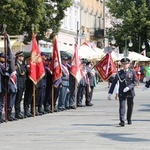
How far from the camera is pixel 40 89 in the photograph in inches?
743

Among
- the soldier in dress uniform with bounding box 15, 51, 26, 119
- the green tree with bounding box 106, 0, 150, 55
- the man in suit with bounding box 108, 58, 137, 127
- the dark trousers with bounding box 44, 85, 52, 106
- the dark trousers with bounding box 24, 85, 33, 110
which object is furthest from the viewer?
the green tree with bounding box 106, 0, 150, 55

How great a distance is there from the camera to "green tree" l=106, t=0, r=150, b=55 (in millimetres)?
70188

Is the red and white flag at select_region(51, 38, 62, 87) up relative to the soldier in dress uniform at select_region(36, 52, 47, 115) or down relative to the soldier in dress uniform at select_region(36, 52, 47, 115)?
up

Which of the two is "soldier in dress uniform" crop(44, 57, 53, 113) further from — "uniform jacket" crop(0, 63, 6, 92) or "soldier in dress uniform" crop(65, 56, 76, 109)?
"uniform jacket" crop(0, 63, 6, 92)

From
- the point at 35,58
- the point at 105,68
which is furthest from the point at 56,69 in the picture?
the point at 105,68

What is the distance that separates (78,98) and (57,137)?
382 inches

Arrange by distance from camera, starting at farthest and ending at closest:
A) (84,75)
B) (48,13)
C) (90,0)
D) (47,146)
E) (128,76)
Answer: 1. (90,0)
2. (48,13)
3. (84,75)
4. (128,76)
5. (47,146)

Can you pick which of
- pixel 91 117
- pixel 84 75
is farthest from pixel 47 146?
pixel 84 75

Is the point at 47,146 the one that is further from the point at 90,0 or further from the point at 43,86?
the point at 90,0

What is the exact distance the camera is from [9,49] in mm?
16781

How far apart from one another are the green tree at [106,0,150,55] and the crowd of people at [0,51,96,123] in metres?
47.1

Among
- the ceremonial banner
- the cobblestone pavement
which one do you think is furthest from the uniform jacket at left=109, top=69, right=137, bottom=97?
the ceremonial banner

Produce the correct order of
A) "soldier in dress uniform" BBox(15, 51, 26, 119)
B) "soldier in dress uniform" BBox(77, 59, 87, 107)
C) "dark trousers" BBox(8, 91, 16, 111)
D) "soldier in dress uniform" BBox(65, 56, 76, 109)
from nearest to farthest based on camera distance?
1. "dark trousers" BBox(8, 91, 16, 111)
2. "soldier in dress uniform" BBox(15, 51, 26, 119)
3. "soldier in dress uniform" BBox(65, 56, 76, 109)
4. "soldier in dress uniform" BBox(77, 59, 87, 107)

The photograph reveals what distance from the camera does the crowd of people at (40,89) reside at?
55.2ft
